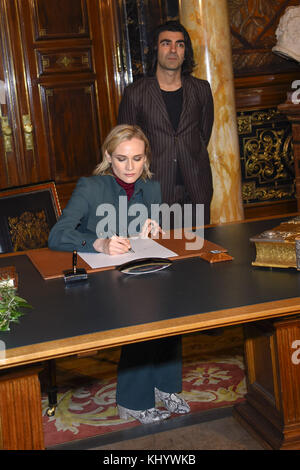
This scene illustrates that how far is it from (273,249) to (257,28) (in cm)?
461

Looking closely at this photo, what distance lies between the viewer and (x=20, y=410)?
6.47 feet

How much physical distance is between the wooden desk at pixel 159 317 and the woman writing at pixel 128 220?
410mm

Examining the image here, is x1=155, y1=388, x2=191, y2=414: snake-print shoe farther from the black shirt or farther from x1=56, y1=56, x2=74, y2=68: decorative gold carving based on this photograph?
x1=56, y1=56, x2=74, y2=68: decorative gold carving

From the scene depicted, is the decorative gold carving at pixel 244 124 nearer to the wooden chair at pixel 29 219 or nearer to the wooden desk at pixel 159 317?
the wooden chair at pixel 29 219

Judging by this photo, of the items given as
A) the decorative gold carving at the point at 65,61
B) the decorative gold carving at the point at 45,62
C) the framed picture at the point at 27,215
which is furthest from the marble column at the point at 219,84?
the framed picture at the point at 27,215

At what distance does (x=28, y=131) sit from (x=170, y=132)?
7.47 feet

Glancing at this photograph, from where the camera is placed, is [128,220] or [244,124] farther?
[244,124]

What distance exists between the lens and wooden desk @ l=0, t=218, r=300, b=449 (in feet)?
6.02

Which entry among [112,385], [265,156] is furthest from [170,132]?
[265,156]

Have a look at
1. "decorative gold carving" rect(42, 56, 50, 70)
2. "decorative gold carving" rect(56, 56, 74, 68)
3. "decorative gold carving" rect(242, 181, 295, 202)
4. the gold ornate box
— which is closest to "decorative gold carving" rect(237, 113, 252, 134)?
"decorative gold carving" rect(242, 181, 295, 202)

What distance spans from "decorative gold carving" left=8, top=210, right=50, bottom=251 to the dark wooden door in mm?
2865

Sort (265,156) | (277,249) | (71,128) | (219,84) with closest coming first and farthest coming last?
(277,249)
(219,84)
(71,128)
(265,156)

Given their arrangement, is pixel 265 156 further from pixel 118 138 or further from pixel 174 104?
pixel 118 138

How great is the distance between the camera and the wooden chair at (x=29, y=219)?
321 cm
